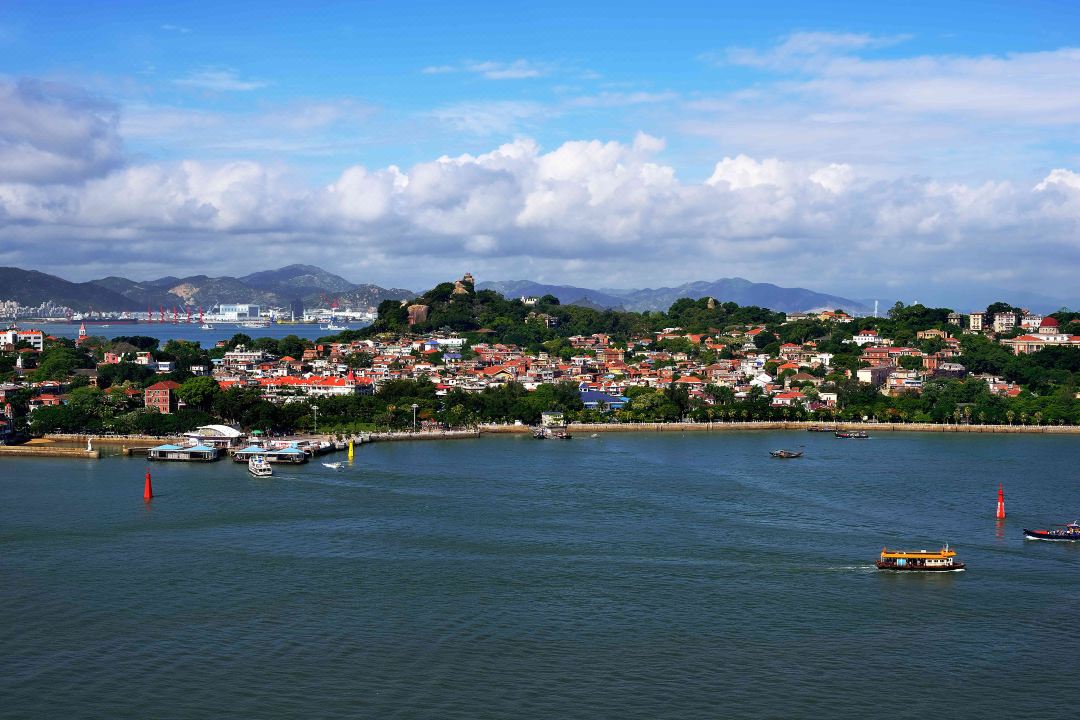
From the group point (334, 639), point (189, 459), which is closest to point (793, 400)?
point (189, 459)

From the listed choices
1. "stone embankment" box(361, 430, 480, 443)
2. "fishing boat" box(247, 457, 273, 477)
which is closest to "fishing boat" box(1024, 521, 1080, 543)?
"fishing boat" box(247, 457, 273, 477)

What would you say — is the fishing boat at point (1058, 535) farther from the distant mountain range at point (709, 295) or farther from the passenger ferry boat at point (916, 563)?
the distant mountain range at point (709, 295)

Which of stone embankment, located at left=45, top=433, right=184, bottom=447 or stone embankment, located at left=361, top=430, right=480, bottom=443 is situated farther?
stone embankment, located at left=361, top=430, right=480, bottom=443

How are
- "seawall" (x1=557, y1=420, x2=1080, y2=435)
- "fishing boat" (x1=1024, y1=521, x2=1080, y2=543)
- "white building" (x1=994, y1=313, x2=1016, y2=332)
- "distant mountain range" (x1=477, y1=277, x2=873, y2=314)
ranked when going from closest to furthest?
"fishing boat" (x1=1024, y1=521, x2=1080, y2=543)
"seawall" (x1=557, y1=420, x2=1080, y2=435)
"white building" (x1=994, y1=313, x2=1016, y2=332)
"distant mountain range" (x1=477, y1=277, x2=873, y2=314)

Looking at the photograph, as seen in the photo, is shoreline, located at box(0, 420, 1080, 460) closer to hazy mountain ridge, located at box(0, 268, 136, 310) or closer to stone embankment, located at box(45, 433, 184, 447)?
stone embankment, located at box(45, 433, 184, 447)

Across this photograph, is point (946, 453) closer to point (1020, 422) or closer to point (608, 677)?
point (1020, 422)

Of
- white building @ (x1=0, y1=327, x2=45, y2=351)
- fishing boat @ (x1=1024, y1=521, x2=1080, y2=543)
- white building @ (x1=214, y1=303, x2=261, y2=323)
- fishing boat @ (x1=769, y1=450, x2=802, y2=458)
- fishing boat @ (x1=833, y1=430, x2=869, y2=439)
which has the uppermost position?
white building @ (x1=214, y1=303, x2=261, y2=323)
